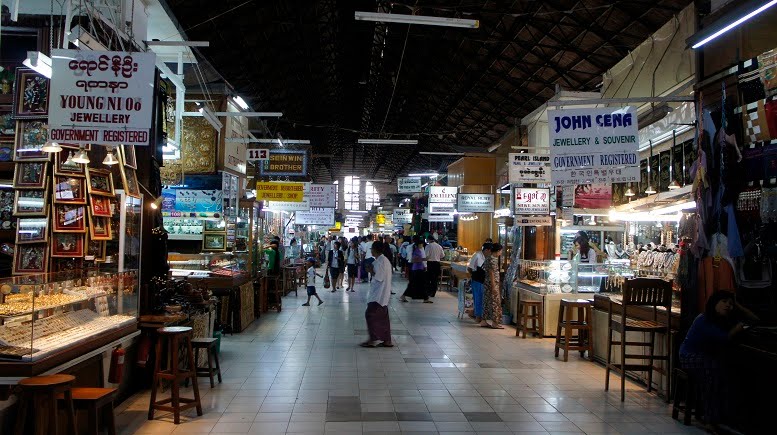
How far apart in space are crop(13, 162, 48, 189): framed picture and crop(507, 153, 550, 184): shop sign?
25.1 feet

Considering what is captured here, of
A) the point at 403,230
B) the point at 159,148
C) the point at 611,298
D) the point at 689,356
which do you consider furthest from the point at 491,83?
the point at 403,230

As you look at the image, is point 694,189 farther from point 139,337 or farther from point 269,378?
point 139,337

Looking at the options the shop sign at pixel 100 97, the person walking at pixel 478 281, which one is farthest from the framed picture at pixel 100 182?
the person walking at pixel 478 281

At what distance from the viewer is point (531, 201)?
1180 cm

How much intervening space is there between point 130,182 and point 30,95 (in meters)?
1.43

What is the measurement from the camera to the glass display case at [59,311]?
13.6ft

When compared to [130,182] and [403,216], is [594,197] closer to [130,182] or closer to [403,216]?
[130,182]

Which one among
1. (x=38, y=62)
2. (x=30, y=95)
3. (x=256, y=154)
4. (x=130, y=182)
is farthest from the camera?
(x=256, y=154)

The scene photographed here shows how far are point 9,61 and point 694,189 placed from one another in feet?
23.0

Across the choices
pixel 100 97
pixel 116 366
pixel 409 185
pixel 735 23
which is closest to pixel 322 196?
pixel 409 185

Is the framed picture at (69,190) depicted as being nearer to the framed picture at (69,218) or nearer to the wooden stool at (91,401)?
the framed picture at (69,218)

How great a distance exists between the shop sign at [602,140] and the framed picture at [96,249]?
5.22 m

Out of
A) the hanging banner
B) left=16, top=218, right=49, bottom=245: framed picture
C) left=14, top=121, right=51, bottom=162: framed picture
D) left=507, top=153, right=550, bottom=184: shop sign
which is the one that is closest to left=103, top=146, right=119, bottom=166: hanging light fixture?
left=14, top=121, right=51, bottom=162: framed picture

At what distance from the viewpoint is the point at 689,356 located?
527cm
